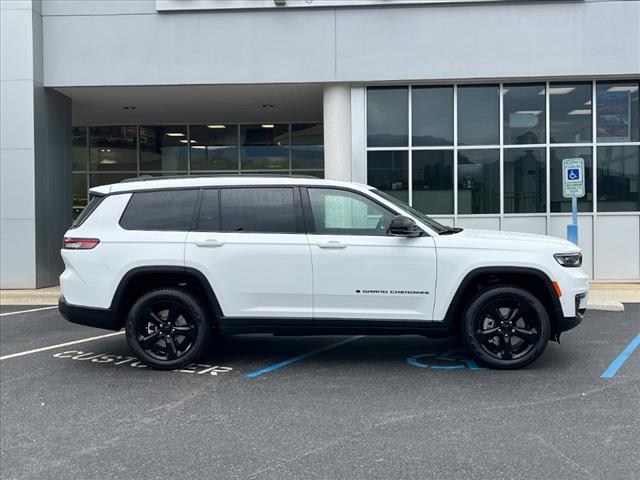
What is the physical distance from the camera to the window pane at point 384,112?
12.8 metres

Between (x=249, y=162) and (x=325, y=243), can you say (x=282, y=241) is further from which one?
(x=249, y=162)

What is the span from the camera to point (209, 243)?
5.74 m

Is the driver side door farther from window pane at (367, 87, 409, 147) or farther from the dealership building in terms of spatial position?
window pane at (367, 87, 409, 147)

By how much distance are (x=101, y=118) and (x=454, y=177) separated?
10.5 m

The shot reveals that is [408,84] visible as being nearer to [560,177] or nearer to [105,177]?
[560,177]

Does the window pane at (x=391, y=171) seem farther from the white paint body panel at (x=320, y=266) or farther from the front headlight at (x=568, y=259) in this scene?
the front headlight at (x=568, y=259)

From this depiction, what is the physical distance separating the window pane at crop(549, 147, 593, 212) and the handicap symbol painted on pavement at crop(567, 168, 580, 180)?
1697 mm

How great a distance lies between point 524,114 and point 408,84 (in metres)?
2.64

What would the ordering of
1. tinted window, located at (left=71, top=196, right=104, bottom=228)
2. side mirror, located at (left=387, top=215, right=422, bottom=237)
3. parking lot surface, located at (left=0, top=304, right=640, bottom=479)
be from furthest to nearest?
tinted window, located at (left=71, top=196, right=104, bottom=228) < side mirror, located at (left=387, top=215, right=422, bottom=237) < parking lot surface, located at (left=0, top=304, right=640, bottom=479)

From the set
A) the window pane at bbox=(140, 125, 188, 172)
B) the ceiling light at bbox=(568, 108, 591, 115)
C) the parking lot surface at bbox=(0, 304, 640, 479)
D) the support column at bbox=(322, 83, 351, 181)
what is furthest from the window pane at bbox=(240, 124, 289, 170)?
the parking lot surface at bbox=(0, 304, 640, 479)

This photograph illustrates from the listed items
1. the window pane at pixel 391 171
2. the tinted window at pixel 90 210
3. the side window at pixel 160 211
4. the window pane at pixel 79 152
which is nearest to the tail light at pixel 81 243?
the tinted window at pixel 90 210

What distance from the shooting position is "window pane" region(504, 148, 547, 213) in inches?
497

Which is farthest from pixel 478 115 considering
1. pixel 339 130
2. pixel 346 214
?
pixel 346 214

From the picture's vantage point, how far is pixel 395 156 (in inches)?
504
